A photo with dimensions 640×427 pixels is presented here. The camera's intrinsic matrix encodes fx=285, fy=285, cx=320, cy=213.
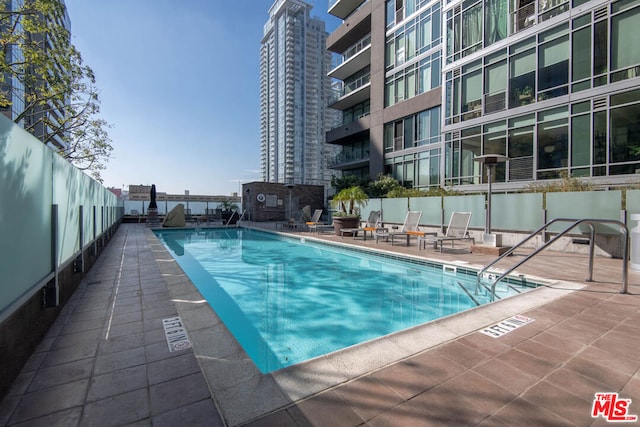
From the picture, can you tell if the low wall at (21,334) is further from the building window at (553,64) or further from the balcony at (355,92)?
the balcony at (355,92)

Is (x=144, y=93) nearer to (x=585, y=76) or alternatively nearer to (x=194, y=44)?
(x=194, y=44)

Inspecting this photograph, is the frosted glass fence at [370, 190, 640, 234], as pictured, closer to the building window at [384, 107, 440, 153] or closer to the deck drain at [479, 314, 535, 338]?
the deck drain at [479, 314, 535, 338]

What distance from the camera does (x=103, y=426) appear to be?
161cm

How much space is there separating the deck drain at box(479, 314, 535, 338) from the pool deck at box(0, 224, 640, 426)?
A: 73mm

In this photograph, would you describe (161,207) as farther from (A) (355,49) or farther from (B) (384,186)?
(A) (355,49)

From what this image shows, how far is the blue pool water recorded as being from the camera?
12.0 ft

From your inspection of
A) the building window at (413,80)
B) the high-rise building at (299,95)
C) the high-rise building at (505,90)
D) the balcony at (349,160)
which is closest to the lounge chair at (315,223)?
the high-rise building at (505,90)

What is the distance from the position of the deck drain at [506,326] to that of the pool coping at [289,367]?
0.25 feet

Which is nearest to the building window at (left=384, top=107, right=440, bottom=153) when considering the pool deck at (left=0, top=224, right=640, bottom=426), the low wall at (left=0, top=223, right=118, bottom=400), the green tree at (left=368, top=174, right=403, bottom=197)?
the green tree at (left=368, top=174, right=403, bottom=197)

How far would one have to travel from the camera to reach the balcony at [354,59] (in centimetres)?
2131

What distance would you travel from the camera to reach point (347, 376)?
2.04m

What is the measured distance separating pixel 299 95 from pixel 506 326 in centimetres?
7614

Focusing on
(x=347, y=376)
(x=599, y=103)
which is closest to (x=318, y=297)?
(x=347, y=376)

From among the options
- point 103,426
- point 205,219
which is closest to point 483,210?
point 103,426
